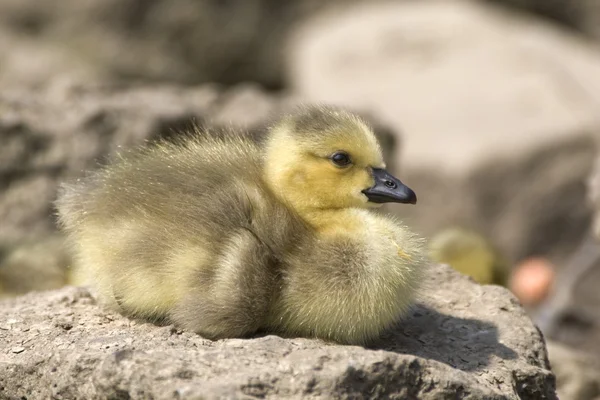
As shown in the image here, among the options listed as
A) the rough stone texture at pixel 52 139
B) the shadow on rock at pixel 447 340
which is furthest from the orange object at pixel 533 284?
the shadow on rock at pixel 447 340

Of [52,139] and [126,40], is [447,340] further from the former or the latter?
[126,40]

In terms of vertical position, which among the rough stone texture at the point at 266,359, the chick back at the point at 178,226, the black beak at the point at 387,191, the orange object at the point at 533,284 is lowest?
the rough stone texture at the point at 266,359

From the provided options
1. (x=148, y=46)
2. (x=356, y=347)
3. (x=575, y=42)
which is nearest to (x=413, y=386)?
(x=356, y=347)

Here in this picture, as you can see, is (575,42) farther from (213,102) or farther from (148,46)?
(213,102)

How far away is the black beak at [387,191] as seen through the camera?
2.81 m

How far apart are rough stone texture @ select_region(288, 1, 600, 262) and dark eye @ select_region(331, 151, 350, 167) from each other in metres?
2.19

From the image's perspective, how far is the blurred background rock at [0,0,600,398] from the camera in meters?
4.62

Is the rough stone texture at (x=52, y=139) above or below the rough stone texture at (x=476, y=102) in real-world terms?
below

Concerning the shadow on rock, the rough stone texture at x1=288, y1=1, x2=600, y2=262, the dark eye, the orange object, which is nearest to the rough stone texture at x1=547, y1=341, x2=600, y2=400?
the orange object

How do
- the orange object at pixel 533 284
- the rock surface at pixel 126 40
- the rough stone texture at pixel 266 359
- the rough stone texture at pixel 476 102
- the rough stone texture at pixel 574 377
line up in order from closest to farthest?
the rough stone texture at pixel 266 359, the rough stone texture at pixel 574 377, the orange object at pixel 533 284, the rough stone texture at pixel 476 102, the rock surface at pixel 126 40

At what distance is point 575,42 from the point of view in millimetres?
9484

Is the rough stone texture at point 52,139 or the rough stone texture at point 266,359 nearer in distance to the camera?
the rough stone texture at point 266,359

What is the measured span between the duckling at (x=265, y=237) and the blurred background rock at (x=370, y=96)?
1280 millimetres

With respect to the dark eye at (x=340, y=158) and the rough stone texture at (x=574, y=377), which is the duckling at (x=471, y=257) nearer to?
the rough stone texture at (x=574, y=377)
